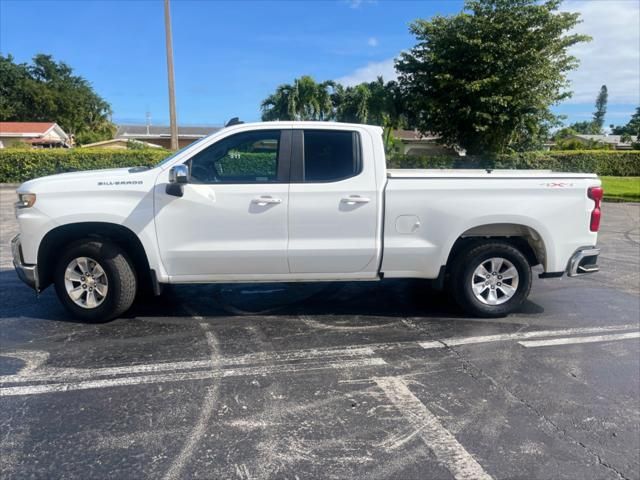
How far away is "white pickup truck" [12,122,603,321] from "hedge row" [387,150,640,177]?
16091mm

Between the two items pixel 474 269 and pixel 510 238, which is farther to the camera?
pixel 510 238

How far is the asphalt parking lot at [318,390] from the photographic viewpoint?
2.79 meters

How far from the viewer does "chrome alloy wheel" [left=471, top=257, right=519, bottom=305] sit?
5102 mm

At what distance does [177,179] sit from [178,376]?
1.74m

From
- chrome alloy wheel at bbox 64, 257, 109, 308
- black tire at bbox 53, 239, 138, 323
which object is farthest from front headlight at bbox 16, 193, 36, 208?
chrome alloy wheel at bbox 64, 257, 109, 308

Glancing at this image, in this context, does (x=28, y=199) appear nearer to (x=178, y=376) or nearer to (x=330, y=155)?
(x=178, y=376)

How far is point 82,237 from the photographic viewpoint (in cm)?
476

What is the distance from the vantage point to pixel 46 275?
189 inches

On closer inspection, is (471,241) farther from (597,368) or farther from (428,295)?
(597,368)

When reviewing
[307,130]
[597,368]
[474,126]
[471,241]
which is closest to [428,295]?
[471,241]

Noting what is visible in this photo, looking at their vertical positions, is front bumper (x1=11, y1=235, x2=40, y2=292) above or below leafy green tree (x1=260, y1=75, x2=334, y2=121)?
below

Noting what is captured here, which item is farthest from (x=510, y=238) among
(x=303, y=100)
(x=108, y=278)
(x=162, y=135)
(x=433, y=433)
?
(x=162, y=135)

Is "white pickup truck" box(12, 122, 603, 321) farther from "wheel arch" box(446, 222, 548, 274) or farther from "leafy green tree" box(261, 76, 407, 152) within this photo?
"leafy green tree" box(261, 76, 407, 152)

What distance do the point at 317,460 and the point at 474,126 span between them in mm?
22011
